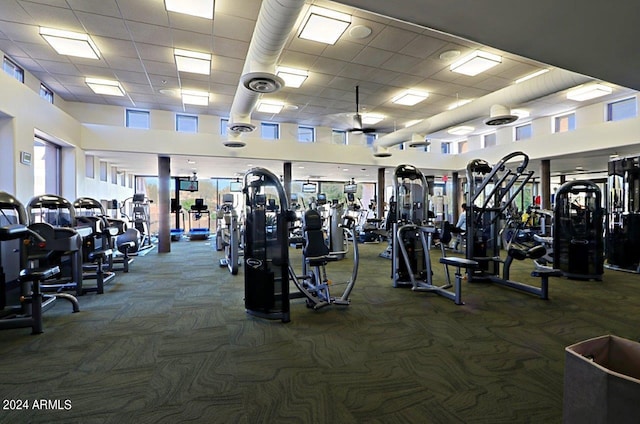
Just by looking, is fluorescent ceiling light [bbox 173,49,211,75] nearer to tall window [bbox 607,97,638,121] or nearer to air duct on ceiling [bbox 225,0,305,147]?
air duct on ceiling [bbox 225,0,305,147]

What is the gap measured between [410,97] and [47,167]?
9.15 meters

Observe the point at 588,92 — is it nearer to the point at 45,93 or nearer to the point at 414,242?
the point at 414,242

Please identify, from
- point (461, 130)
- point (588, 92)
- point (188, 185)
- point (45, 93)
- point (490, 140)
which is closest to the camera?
point (45, 93)

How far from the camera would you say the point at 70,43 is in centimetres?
568

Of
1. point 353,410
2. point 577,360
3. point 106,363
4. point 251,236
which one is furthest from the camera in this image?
point 251,236

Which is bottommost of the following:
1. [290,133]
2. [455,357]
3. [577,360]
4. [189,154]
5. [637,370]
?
[455,357]

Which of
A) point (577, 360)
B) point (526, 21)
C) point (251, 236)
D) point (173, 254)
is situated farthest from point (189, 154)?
point (577, 360)

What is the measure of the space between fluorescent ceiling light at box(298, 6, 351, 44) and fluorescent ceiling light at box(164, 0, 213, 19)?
144 cm

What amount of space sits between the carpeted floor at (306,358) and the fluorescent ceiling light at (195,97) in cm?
546

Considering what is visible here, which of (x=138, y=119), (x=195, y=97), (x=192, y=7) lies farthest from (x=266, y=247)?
(x=138, y=119)

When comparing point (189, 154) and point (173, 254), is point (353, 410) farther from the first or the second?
point (189, 154)

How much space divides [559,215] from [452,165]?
7.47m

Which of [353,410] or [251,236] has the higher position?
[251,236]

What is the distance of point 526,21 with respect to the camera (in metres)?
2.90
